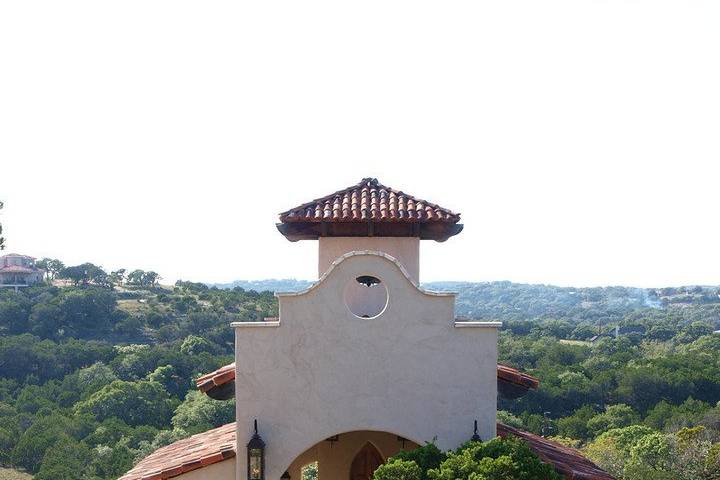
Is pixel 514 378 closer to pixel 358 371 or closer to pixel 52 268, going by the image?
pixel 358 371

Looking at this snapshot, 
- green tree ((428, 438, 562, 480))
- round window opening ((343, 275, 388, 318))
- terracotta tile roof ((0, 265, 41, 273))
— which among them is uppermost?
terracotta tile roof ((0, 265, 41, 273))

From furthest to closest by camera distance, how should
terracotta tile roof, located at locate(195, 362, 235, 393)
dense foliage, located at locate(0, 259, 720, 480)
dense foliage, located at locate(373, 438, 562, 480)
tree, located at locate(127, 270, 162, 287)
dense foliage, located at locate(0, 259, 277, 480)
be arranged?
tree, located at locate(127, 270, 162, 287) → dense foliage, located at locate(0, 259, 277, 480) → dense foliage, located at locate(0, 259, 720, 480) → terracotta tile roof, located at locate(195, 362, 235, 393) → dense foliage, located at locate(373, 438, 562, 480)

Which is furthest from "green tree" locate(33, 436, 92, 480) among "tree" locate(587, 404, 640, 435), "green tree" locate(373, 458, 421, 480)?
"green tree" locate(373, 458, 421, 480)

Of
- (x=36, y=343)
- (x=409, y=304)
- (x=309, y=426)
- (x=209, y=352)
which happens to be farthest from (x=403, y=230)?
(x=36, y=343)

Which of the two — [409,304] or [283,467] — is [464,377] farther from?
[283,467]

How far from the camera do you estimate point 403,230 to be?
1223 cm

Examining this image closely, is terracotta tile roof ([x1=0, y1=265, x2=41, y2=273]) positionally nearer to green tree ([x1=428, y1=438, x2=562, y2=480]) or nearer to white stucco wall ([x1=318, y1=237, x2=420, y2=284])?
white stucco wall ([x1=318, y1=237, x2=420, y2=284])

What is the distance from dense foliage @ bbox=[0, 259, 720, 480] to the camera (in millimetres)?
39656

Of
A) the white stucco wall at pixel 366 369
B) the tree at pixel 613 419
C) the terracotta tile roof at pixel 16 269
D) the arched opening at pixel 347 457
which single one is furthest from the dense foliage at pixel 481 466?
the terracotta tile roof at pixel 16 269

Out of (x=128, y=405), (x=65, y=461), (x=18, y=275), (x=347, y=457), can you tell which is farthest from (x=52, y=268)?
(x=347, y=457)

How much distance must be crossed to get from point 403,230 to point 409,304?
2.29m

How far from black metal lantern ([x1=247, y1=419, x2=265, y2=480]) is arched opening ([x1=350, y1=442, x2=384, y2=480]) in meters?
2.70

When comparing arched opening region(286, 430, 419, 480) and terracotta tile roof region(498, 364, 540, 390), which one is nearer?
terracotta tile roof region(498, 364, 540, 390)

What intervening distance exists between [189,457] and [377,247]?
3604mm
